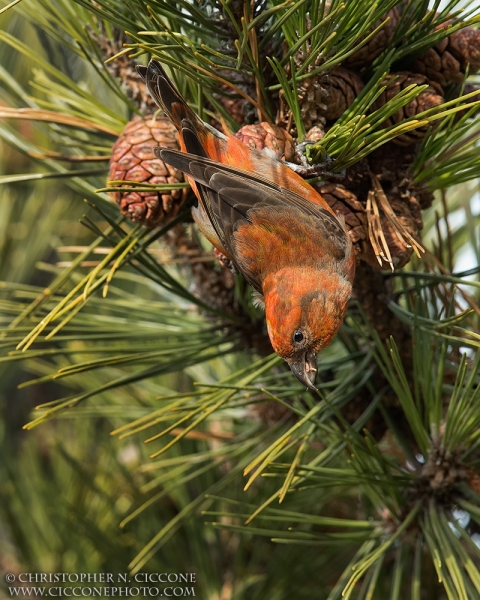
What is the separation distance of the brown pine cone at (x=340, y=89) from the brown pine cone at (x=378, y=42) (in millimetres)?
50

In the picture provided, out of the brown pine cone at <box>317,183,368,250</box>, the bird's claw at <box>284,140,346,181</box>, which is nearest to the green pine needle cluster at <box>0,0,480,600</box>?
the bird's claw at <box>284,140,346,181</box>

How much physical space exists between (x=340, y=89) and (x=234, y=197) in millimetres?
501

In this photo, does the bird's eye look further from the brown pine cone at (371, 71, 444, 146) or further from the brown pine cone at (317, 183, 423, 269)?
the brown pine cone at (371, 71, 444, 146)

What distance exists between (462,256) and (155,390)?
134 centimetres

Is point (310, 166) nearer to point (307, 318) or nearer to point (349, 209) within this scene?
point (349, 209)

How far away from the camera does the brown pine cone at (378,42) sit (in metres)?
1.53

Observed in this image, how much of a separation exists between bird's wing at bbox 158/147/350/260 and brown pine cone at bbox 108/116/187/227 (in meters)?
0.06

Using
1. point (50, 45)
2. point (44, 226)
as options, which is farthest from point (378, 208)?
point (44, 226)

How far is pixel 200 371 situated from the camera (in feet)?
8.71

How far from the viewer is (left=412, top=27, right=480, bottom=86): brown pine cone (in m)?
1.58

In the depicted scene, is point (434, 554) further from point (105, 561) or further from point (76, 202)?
point (76, 202)

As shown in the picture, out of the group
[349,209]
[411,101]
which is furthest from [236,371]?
[411,101]

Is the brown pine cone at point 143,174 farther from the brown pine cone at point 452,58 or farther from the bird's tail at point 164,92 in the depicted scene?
the brown pine cone at point 452,58

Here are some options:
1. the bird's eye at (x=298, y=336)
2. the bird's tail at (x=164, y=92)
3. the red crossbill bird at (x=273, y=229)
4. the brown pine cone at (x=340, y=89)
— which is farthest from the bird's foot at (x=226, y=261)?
the brown pine cone at (x=340, y=89)
